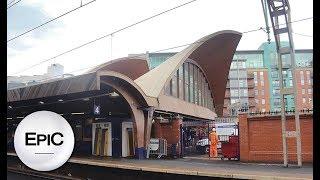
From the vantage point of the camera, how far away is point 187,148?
26.8m

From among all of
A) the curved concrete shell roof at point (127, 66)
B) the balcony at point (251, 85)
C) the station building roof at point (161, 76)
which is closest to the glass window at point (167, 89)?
the station building roof at point (161, 76)

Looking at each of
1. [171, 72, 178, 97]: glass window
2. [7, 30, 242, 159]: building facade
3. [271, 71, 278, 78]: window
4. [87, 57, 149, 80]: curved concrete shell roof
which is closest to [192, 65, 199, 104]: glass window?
[7, 30, 242, 159]: building facade

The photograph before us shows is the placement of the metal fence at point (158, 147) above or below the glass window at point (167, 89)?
below

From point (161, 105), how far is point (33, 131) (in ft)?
59.5

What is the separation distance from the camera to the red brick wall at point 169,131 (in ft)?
78.6

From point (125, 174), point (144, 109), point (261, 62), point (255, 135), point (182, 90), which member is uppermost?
point (261, 62)

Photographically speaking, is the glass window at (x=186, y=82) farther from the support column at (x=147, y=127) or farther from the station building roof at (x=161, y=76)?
the support column at (x=147, y=127)

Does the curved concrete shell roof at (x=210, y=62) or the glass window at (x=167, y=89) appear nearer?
the glass window at (x=167, y=89)

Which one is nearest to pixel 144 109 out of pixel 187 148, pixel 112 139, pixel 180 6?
pixel 112 139

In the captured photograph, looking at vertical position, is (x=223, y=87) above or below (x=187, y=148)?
above

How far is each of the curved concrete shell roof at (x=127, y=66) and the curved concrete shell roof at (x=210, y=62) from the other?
363 inches

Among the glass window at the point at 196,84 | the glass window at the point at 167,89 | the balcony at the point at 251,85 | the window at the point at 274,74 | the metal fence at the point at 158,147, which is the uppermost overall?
the window at the point at 274,74

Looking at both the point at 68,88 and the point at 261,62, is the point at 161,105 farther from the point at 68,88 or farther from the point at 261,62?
the point at 261,62

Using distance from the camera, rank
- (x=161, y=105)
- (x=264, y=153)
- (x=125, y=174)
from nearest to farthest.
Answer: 1. (x=125, y=174)
2. (x=264, y=153)
3. (x=161, y=105)
